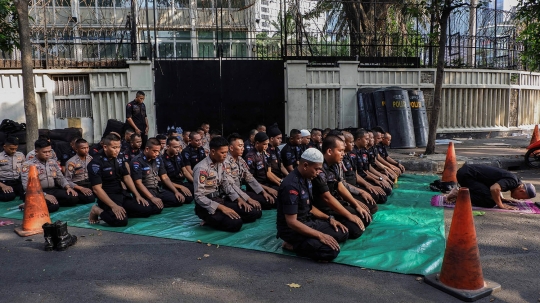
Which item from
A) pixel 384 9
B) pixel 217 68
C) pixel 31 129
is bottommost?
pixel 31 129

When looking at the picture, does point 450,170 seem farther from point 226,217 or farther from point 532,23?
point 532,23

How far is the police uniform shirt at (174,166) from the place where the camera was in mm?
7859

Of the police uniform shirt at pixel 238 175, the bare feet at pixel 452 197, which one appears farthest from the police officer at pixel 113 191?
the bare feet at pixel 452 197

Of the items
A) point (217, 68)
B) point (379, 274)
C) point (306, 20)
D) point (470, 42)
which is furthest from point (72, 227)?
point (470, 42)

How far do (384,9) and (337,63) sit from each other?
15.7 ft

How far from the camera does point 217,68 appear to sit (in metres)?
12.6

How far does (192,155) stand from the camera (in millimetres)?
8078

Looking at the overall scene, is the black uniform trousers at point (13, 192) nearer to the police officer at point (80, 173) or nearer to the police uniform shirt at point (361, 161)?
the police officer at point (80, 173)

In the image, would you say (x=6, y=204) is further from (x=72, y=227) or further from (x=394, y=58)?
(x=394, y=58)

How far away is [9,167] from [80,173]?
137 centimetres

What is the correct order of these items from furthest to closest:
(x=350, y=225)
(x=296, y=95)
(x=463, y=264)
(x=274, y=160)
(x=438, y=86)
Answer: (x=296, y=95) < (x=438, y=86) < (x=274, y=160) < (x=350, y=225) < (x=463, y=264)

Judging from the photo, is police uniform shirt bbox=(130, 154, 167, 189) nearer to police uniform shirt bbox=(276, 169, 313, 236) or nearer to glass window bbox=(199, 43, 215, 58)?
police uniform shirt bbox=(276, 169, 313, 236)

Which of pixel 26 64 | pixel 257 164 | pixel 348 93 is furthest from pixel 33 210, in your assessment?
pixel 348 93

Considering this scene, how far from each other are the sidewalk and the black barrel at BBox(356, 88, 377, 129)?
108 cm
